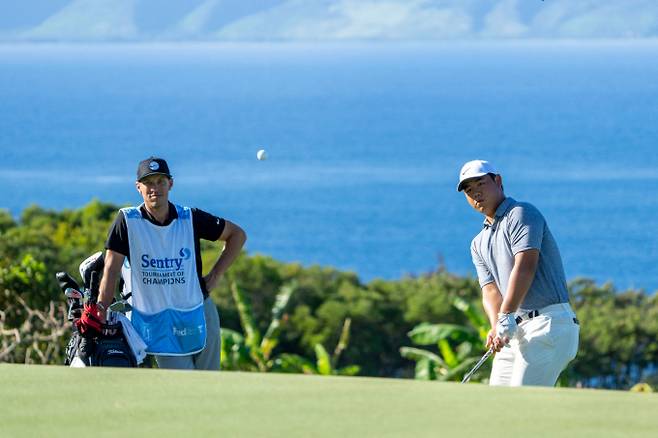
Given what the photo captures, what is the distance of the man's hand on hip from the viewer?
548 cm

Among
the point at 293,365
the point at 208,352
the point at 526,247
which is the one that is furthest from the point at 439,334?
the point at 526,247

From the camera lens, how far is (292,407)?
2395 mm

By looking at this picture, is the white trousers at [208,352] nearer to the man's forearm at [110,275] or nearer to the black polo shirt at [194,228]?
the black polo shirt at [194,228]

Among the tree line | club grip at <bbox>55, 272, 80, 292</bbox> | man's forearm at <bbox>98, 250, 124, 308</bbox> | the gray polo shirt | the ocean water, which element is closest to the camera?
the gray polo shirt

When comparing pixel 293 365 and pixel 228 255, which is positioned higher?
pixel 228 255

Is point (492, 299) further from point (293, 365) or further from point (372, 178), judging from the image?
point (372, 178)

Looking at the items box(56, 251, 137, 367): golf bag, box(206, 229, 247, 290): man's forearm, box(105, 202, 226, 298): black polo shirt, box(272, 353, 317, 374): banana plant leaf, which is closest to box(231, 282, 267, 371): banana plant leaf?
box(272, 353, 317, 374): banana plant leaf

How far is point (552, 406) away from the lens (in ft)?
7.72

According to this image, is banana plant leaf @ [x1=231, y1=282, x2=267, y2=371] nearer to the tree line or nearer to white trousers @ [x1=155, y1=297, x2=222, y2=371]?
the tree line

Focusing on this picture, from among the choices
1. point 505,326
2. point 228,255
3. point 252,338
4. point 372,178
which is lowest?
point 252,338

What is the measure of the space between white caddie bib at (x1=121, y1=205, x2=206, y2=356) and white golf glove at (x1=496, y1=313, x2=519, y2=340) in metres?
1.36

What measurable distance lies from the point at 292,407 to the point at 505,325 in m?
3.20

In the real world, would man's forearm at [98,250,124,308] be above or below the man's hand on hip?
above

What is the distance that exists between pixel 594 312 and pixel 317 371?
25999 mm
